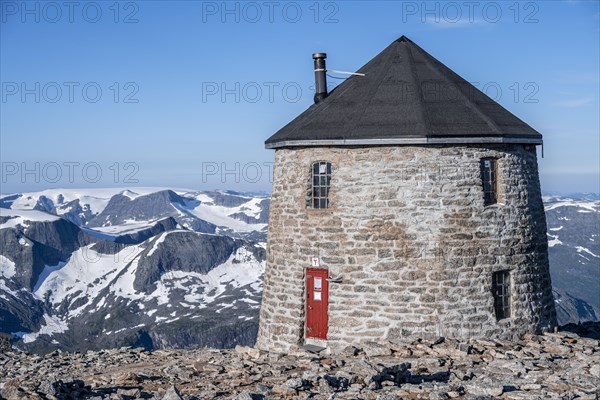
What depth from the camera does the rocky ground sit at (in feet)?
50.2

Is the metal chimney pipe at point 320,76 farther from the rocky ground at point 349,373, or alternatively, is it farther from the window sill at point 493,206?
the rocky ground at point 349,373

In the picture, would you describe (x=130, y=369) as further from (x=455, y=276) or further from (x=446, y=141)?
(x=446, y=141)

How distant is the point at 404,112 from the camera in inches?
861

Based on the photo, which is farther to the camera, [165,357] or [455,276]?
[165,357]

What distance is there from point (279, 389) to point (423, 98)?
10672 millimetres

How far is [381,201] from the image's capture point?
2100cm

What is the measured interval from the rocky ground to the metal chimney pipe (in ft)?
28.4

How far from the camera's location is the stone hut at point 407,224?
2081 cm

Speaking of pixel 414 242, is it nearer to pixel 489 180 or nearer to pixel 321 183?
pixel 489 180

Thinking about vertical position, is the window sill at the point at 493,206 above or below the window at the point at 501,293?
above

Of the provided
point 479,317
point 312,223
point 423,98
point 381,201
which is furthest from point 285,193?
point 479,317

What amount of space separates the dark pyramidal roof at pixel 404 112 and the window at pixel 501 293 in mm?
3861

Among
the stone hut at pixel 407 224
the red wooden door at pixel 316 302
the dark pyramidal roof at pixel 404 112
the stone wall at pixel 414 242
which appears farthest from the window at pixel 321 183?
the red wooden door at pixel 316 302

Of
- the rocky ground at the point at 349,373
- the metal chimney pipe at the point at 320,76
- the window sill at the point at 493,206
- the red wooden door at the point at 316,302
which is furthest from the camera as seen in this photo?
the metal chimney pipe at the point at 320,76
